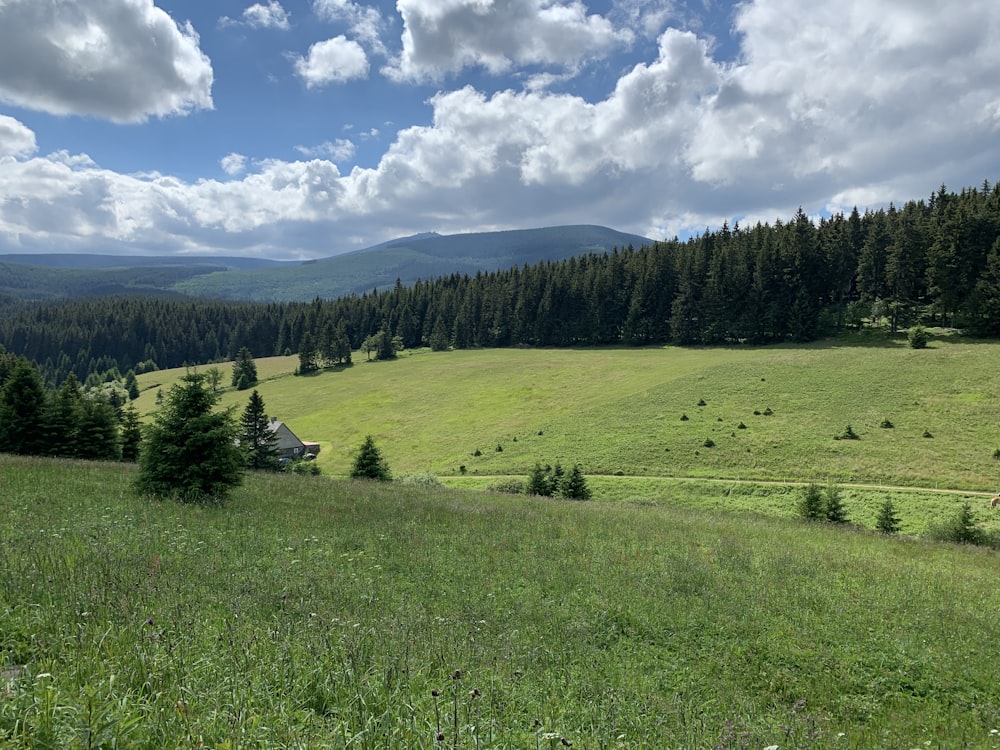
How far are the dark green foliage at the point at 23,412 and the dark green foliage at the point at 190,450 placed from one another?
70.1 ft

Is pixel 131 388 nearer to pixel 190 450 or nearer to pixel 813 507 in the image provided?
pixel 190 450

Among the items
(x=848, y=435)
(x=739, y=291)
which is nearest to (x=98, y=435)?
(x=848, y=435)

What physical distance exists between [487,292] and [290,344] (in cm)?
7450

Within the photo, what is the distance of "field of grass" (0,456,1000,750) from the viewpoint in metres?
4.17

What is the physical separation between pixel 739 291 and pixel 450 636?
9836 centimetres

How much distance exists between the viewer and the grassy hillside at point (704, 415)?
1542 inches

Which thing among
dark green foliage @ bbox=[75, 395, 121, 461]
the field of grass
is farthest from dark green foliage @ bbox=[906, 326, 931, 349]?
dark green foliage @ bbox=[75, 395, 121, 461]

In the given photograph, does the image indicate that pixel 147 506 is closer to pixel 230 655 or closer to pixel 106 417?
pixel 230 655

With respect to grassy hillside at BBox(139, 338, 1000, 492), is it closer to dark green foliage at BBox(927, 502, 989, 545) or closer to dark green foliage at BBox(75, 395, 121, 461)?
dark green foliage at BBox(75, 395, 121, 461)

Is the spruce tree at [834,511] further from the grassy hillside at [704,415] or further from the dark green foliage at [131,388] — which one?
the dark green foliage at [131,388]

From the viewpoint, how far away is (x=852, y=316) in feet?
273

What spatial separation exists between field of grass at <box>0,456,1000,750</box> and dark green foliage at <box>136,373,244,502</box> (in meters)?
1.40

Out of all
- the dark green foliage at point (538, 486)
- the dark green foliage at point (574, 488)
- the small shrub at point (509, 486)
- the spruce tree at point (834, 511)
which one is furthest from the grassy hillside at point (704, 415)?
the spruce tree at point (834, 511)

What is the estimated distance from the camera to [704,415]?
5159 cm
